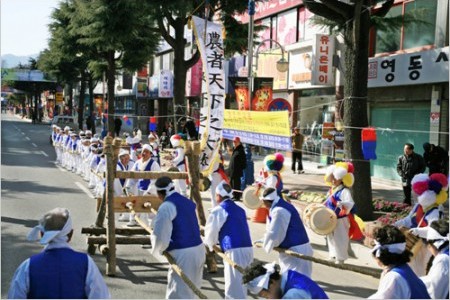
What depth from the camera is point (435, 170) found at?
13.9 meters

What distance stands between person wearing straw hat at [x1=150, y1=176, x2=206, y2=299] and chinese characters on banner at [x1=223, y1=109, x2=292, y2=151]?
9.01 m

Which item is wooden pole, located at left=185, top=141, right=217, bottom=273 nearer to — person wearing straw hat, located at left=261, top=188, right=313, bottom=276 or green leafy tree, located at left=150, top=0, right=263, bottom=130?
person wearing straw hat, located at left=261, top=188, right=313, bottom=276

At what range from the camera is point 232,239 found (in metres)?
Result: 6.78

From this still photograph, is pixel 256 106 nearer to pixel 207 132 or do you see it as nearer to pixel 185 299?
pixel 207 132

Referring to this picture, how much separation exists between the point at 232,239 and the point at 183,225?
764 millimetres

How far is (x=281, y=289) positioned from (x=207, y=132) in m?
8.56

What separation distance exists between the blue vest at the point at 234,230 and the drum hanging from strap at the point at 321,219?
7.33ft

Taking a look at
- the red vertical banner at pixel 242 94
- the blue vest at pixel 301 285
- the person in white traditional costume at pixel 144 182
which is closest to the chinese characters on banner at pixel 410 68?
the red vertical banner at pixel 242 94

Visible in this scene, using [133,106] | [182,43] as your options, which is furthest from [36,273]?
[133,106]

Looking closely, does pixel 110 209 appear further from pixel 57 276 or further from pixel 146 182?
pixel 57 276

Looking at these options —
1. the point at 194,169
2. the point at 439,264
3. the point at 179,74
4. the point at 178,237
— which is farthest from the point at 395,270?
the point at 179,74

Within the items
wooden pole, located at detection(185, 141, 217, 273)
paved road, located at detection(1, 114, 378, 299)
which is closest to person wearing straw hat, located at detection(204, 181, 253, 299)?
paved road, located at detection(1, 114, 378, 299)

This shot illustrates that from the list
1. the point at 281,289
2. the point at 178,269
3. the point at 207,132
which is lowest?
the point at 178,269

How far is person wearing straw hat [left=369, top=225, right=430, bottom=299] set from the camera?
430cm
